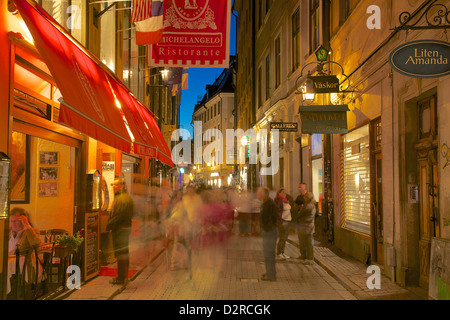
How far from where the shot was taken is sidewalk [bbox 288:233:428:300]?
757cm

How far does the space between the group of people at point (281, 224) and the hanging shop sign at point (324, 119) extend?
1777 mm

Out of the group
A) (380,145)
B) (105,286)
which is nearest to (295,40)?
(380,145)

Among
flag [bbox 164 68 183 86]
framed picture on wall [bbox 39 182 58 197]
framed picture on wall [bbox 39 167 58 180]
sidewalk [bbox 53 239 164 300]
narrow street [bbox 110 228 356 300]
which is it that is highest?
flag [bbox 164 68 183 86]

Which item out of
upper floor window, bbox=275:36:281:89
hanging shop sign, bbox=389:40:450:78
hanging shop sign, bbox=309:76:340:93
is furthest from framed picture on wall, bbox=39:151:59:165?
upper floor window, bbox=275:36:281:89

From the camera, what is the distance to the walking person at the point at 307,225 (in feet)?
36.3

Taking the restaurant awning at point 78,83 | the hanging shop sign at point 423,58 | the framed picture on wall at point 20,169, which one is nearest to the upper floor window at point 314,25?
the restaurant awning at point 78,83

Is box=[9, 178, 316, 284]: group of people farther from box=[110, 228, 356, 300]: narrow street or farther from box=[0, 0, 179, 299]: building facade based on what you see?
box=[0, 0, 179, 299]: building facade

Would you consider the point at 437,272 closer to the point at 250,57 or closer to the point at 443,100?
the point at 443,100

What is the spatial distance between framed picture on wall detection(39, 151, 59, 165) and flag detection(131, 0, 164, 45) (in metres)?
3.11

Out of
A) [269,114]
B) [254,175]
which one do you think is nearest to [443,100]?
[269,114]

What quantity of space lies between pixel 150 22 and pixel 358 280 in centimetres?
680

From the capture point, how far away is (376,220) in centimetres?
1027

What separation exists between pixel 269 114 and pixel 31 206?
16785mm

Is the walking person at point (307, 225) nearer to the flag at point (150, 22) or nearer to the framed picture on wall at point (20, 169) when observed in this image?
the flag at point (150, 22)
